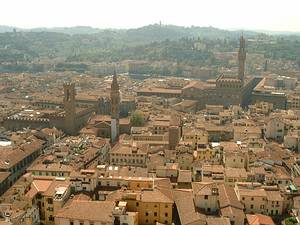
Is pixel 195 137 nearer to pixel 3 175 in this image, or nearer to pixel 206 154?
pixel 206 154

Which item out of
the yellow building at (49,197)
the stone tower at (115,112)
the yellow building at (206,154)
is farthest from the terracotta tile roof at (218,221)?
the stone tower at (115,112)

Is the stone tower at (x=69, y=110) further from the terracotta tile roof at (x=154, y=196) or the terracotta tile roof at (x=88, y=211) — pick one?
the terracotta tile roof at (x=88, y=211)

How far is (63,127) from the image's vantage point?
193ft

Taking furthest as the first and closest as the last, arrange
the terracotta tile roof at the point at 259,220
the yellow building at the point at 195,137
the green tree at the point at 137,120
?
the green tree at the point at 137,120, the yellow building at the point at 195,137, the terracotta tile roof at the point at 259,220

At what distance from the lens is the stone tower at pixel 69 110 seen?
5777cm

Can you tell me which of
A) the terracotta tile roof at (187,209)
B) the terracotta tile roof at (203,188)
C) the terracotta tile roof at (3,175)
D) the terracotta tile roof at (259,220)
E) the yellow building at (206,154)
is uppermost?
the terracotta tile roof at (203,188)

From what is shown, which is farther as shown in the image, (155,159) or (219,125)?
(219,125)

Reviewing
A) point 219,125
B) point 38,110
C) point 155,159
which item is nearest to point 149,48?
point 38,110

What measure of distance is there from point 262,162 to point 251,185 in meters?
6.84

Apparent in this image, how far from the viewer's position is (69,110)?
2275 inches

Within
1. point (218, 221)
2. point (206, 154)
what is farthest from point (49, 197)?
point (206, 154)

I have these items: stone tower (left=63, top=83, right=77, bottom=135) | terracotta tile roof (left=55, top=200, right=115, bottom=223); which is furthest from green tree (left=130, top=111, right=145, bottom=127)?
terracotta tile roof (left=55, top=200, right=115, bottom=223)

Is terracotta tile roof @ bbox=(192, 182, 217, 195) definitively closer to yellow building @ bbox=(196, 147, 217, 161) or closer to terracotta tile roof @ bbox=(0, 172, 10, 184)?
yellow building @ bbox=(196, 147, 217, 161)

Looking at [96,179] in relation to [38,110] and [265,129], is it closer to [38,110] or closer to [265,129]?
[265,129]
